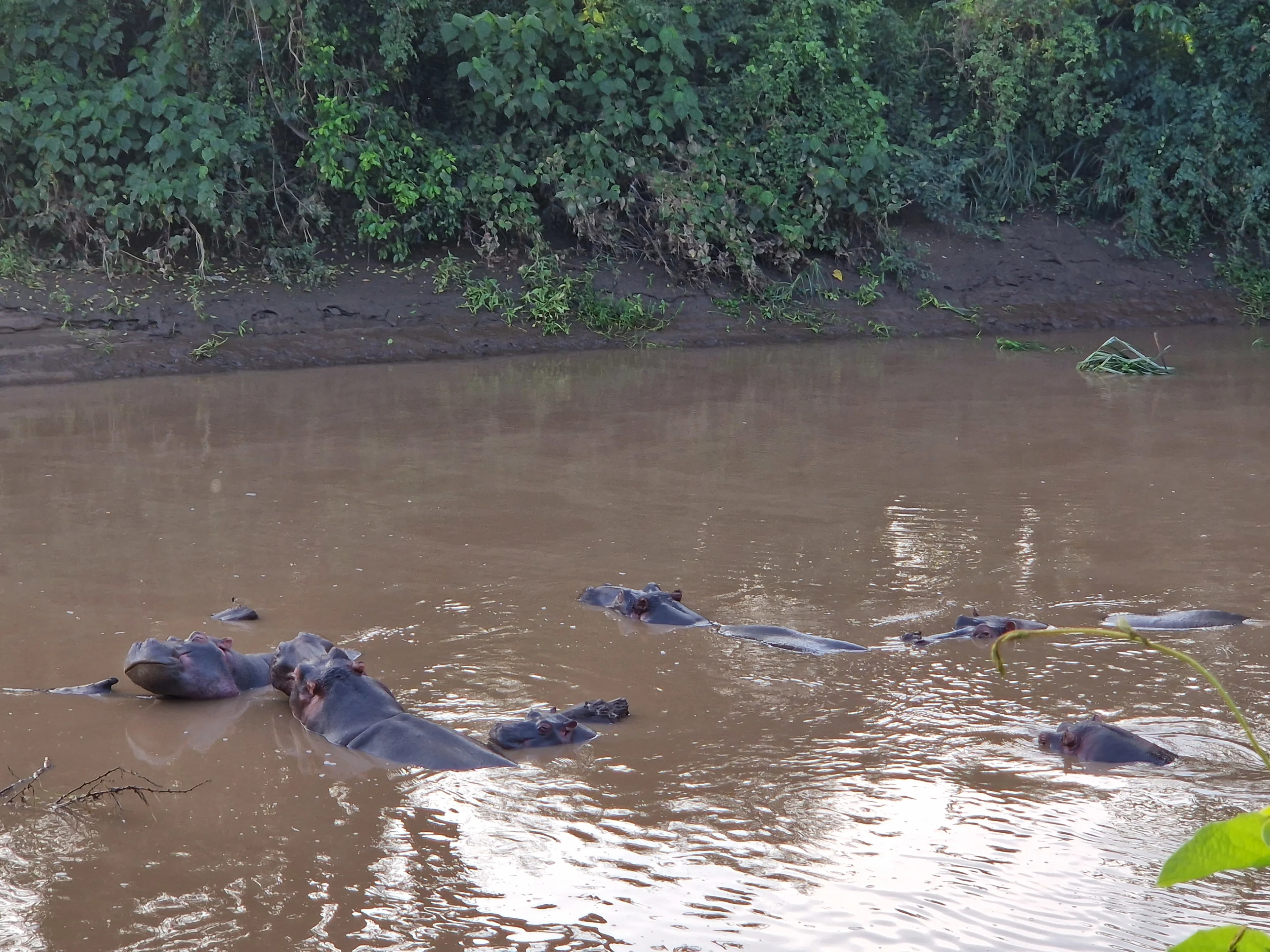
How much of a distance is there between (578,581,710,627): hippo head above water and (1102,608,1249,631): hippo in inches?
57.4

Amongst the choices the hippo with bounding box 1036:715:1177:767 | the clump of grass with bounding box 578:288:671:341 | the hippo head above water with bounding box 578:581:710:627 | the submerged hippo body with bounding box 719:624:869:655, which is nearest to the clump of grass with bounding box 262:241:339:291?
the clump of grass with bounding box 578:288:671:341

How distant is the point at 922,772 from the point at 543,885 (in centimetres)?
113

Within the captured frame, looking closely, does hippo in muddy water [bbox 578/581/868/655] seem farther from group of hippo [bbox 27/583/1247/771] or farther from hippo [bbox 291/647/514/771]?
hippo [bbox 291/647/514/771]

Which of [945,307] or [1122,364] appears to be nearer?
[1122,364]

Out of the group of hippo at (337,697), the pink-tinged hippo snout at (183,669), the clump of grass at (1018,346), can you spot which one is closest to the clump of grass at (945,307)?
the clump of grass at (1018,346)

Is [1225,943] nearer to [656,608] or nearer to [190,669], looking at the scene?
[190,669]

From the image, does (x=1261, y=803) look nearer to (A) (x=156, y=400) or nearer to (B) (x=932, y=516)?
(B) (x=932, y=516)

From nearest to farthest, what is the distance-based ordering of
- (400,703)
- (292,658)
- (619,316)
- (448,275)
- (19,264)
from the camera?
(400,703), (292,658), (19,264), (448,275), (619,316)

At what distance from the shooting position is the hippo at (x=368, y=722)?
3.77 meters

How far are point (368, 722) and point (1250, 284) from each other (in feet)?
44.2

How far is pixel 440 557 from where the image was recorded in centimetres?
591

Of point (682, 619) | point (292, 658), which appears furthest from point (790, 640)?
point (292, 658)

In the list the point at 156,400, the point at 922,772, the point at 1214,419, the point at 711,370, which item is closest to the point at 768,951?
the point at 922,772

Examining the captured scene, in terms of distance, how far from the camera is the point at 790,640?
474cm
